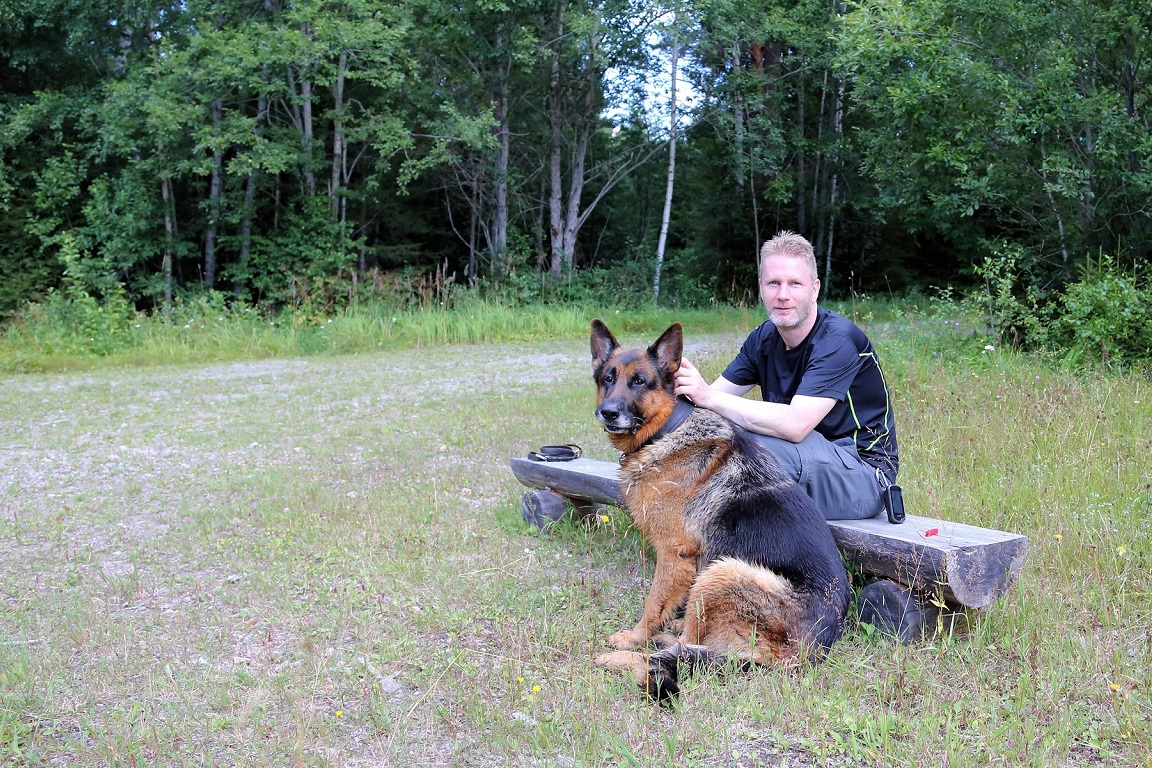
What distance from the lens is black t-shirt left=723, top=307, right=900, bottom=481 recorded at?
3.66 meters

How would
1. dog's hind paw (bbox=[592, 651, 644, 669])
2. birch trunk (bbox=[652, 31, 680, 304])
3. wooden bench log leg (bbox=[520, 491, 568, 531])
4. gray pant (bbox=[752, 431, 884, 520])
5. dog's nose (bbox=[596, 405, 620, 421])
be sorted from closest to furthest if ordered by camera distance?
dog's hind paw (bbox=[592, 651, 644, 669]) < dog's nose (bbox=[596, 405, 620, 421]) < gray pant (bbox=[752, 431, 884, 520]) < wooden bench log leg (bbox=[520, 491, 568, 531]) < birch trunk (bbox=[652, 31, 680, 304])

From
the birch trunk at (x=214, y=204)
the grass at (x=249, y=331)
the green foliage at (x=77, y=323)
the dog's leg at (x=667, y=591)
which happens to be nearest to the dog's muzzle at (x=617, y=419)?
the dog's leg at (x=667, y=591)

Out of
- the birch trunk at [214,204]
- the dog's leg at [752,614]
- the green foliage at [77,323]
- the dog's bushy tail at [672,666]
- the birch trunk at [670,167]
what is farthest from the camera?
the birch trunk at [670,167]

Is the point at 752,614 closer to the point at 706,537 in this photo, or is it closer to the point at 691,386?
the point at 706,537

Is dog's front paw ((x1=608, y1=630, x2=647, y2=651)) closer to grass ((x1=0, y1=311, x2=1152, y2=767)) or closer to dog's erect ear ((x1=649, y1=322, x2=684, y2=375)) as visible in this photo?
grass ((x1=0, y1=311, x2=1152, y2=767))

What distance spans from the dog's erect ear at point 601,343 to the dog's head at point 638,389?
24mm

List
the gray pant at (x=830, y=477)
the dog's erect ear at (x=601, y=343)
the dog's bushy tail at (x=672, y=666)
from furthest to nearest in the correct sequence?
the dog's erect ear at (x=601, y=343) → the gray pant at (x=830, y=477) → the dog's bushy tail at (x=672, y=666)

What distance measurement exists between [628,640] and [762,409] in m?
1.14

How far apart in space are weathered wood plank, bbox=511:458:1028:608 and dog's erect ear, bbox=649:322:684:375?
3.22 feet

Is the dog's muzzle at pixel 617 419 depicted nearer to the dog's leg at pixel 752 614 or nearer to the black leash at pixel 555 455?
the dog's leg at pixel 752 614

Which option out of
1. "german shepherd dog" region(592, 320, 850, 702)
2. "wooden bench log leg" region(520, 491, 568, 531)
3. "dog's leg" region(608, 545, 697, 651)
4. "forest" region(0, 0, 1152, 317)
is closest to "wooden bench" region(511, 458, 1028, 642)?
"german shepherd dog" region(592, 320, 850, 702)

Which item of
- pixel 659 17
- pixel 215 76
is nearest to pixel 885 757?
pixel 215 76

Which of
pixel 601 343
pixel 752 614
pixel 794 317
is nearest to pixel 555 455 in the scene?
pixel 601 343

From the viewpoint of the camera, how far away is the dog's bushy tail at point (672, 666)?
293cm
